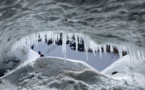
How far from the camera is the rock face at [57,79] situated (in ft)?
13.2

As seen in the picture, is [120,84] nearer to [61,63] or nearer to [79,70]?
[79,70]

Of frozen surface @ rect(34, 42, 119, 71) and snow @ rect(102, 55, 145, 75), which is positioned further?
frozen surface @ rect(34, 42, 119, 71)

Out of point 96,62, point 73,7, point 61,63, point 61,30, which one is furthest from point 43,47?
point 73,7

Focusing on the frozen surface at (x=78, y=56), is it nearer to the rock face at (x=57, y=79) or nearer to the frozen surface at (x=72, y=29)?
the frozen surface at (x=72, y=29)

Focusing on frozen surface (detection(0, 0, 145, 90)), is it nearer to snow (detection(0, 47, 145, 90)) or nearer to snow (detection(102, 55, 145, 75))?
snow (detection(0, 47, 145, 90))

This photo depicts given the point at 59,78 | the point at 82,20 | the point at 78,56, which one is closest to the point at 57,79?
the point at 59,78

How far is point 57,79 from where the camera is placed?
4141 mm

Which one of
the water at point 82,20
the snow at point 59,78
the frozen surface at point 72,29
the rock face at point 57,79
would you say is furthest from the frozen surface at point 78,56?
the water at point 82,20

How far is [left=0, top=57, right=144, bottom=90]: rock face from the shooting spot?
4.02 meters

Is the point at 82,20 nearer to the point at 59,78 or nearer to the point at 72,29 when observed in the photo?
the point at 72,29

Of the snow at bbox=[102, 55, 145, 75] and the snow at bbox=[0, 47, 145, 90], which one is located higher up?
the snow at bbox=[0, 47, 145, 90]

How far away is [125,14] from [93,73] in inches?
74.8

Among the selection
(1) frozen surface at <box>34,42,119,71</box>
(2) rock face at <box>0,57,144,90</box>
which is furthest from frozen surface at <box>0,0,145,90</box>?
(1) frozen surface at <box>34,42,119,71</box>

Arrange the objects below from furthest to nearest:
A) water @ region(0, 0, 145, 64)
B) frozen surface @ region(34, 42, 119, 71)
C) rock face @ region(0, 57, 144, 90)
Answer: frozen surface @ region(34, 42, 119, 71)
rock face @ region(0, 57, 144, 90)
water @ region(0, 0, 145, 64)
